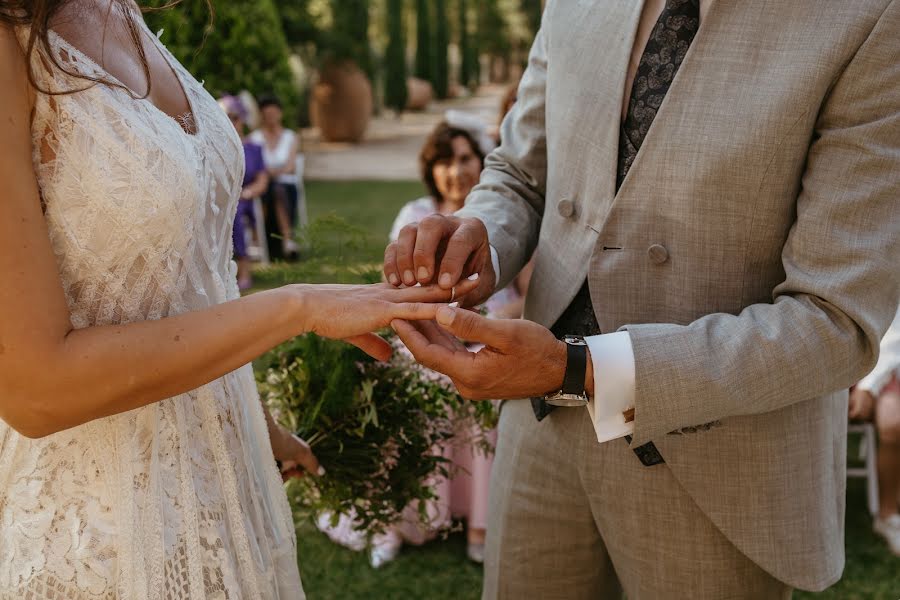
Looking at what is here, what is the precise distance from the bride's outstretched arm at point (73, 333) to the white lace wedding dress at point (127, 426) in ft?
0.13

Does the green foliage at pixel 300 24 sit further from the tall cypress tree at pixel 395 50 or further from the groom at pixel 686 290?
the groom at pixel 686 290

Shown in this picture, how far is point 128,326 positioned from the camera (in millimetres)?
1453

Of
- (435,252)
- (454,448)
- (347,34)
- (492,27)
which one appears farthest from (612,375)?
(492,27)

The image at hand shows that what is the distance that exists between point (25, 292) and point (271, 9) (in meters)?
13.5

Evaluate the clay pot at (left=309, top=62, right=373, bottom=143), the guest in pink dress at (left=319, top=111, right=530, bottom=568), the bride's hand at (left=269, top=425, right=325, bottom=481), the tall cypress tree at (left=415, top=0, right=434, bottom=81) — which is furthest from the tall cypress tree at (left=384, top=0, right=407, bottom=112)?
the bride's hand at (left=269, top=425, right=325, bottom=481)

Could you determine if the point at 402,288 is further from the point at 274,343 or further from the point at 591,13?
the point at 591,13

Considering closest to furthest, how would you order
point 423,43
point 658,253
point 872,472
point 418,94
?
point 658,253 < point 872,472 < point 418,94 < point 423,43

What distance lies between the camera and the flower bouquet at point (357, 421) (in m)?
2.54

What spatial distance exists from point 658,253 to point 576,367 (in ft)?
0.99

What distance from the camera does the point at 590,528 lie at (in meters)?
2.06

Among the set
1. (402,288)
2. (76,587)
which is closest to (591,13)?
(402,288)

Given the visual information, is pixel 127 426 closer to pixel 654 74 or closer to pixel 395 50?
pixel 654 74

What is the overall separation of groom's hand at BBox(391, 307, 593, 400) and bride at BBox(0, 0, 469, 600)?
0.28 feet

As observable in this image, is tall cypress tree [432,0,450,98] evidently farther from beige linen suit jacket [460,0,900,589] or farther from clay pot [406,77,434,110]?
beige linen suit jacket [460,0,900,589]
